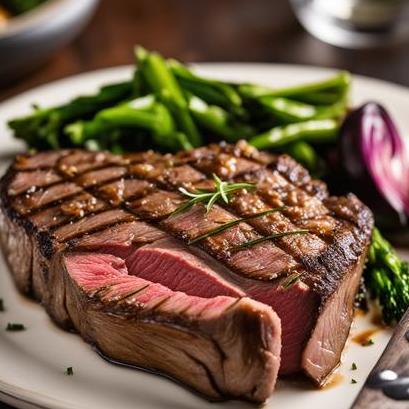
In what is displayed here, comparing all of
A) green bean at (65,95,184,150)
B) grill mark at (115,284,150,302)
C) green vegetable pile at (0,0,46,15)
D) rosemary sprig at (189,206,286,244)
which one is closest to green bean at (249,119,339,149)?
green bean at (65,95,184,150)

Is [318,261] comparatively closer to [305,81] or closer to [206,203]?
[206,203]

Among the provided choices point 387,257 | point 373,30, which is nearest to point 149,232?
point 387,257

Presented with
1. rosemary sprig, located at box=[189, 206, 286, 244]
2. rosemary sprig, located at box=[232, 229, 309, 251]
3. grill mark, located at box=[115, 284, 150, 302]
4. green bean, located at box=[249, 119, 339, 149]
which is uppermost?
rosemary sprig, located at box=[189, 206, 286, 244]

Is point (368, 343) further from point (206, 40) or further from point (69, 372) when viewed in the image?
point (206, 40)

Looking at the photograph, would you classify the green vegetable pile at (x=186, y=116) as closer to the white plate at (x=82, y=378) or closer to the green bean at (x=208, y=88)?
the green bean at (x=208, y=88)

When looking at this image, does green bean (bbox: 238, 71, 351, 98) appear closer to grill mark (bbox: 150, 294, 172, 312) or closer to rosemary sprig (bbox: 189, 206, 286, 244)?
rosemary sprig (bbox: 189, 206, 286, 244)

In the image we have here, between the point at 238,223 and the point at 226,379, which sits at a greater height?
the point at 238,223

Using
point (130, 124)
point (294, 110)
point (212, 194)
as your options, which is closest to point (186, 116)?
point (130, 124)
